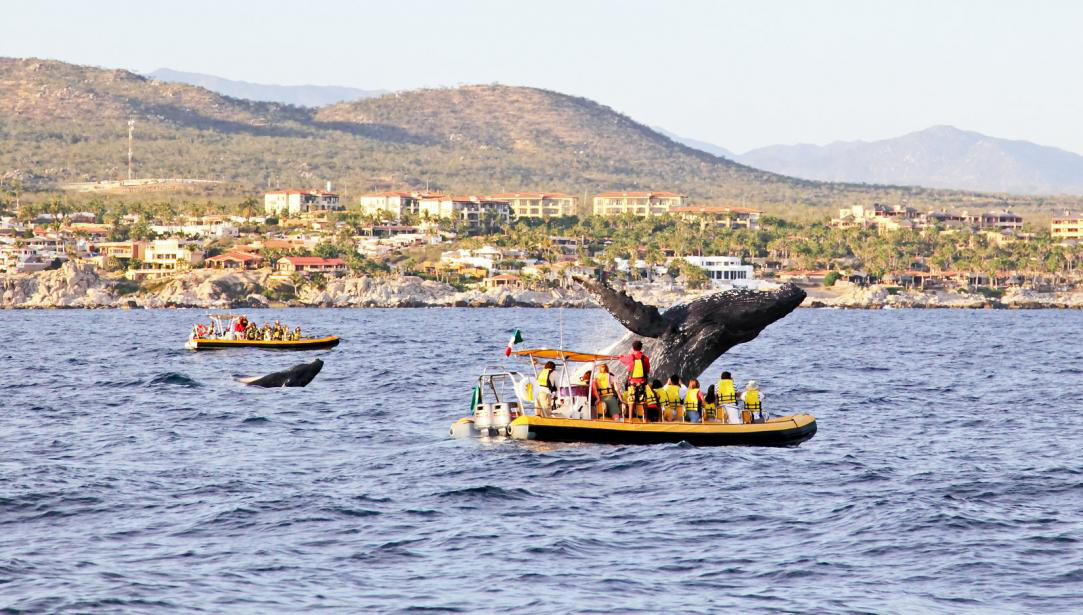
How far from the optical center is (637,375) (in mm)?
31453

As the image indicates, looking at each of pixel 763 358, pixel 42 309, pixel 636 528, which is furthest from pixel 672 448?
pixel 42 309

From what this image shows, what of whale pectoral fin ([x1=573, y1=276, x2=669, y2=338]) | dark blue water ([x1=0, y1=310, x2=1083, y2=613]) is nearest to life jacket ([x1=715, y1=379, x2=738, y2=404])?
dark blue water ([x1=0, y1=310, x2=1083, y2=613])

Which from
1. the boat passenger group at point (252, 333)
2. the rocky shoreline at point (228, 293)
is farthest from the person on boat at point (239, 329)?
the rocky shoreline at point (228, 293)

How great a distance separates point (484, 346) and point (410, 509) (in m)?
64.1

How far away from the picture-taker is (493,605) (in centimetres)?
1886

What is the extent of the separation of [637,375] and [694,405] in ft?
4.82

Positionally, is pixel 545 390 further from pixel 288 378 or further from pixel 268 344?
pixel 268 344

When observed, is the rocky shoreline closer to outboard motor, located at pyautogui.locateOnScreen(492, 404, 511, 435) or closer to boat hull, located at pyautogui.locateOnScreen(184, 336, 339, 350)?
boat hull, located at pyautogui.locateOnScreen(184, 336, 339, 350)

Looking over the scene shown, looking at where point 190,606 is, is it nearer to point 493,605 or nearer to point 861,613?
point 493,605

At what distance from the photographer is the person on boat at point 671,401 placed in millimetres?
31469

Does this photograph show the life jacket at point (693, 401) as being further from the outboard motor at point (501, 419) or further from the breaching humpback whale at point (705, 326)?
the outboard motor at point (501, 419)

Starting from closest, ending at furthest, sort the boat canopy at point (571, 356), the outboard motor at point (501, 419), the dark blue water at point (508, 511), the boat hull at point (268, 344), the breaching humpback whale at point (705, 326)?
the dark blue water at point (508, 511) < the boat canopy at point (571, 356) < the outboard motor at point (501, 419) < the breaching humpback whale at point (705, 326) < the boat hull at point (268, 344)

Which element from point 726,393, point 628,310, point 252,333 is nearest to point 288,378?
point 252,333

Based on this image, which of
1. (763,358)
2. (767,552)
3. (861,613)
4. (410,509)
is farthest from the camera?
(763,358)
